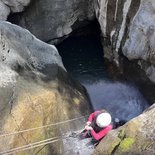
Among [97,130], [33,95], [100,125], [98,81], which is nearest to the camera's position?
[100,125]

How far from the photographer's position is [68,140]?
10992 mm

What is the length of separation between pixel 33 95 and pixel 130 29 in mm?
5003

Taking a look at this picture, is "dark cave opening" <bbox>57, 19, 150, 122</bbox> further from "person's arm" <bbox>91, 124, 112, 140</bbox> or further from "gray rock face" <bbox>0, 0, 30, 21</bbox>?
"person's arm" <bbox>91, 124, 112, 140</bbox>

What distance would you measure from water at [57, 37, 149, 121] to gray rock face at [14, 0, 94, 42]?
1.08 meters

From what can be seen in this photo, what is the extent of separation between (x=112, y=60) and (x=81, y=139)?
5.77 meters

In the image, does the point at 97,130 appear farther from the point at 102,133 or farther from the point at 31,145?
the point at 31,145

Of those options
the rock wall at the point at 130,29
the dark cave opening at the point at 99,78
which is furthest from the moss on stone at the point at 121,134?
the rock wall at the point at 130,29

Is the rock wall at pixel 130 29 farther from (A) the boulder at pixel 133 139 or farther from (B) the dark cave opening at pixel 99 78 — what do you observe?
(A) the boulder at pixel 133 139

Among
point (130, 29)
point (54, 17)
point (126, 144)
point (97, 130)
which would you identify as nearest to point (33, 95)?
point (97, 130)

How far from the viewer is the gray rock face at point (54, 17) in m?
16.8

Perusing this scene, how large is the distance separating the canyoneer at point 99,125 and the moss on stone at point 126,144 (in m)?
1.14

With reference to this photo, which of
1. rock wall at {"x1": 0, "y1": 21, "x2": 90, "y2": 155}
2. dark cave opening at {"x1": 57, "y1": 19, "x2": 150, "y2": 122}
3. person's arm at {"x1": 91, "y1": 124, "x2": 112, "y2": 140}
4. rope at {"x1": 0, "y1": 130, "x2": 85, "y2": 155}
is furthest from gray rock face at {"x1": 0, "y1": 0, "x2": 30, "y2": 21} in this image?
person's arm at {"x1": 91, "y1": 124, "x2": 112, "y2": 140}

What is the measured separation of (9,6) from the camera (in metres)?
16.3

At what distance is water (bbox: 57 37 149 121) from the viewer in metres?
13.9
